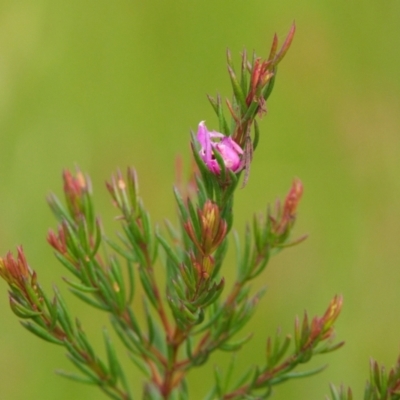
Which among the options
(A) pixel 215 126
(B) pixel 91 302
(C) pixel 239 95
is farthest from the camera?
(A) pixel 215 126

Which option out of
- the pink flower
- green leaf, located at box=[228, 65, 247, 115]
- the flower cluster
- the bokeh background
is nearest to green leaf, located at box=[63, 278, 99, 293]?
the flower cluster

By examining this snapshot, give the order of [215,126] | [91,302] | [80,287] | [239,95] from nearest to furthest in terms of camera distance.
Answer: [239,95] → [80,287] → [91,302] → [215,126]

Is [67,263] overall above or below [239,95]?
below

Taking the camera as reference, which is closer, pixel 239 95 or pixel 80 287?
pixel 239 95

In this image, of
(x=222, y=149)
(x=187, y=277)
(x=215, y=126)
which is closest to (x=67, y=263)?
(x=187, y=277)

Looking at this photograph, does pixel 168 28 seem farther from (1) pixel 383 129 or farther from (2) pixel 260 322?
(2) pixel 260 322

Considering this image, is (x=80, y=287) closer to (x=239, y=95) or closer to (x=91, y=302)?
(x=91, y=302)

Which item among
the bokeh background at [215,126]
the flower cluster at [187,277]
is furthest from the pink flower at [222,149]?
Answer: the bokeh background at [215,126]

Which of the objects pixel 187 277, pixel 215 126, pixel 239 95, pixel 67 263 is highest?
pixel 215 126

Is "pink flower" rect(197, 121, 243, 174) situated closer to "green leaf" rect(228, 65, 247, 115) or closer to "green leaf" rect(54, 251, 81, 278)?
"green leaf" rect(228, 65, 247, 115)
